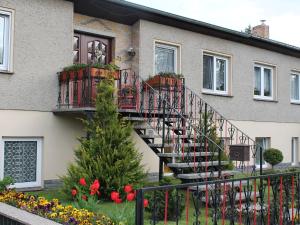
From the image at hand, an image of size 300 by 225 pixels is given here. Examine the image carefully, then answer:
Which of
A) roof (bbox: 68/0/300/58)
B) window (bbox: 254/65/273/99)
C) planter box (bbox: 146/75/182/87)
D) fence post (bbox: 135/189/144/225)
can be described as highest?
roof (bbox: 68/0/300/58)

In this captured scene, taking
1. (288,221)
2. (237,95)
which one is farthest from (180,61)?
Result: (288,221)

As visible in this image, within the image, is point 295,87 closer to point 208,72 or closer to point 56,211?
point 208,72

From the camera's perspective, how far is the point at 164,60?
12656mm

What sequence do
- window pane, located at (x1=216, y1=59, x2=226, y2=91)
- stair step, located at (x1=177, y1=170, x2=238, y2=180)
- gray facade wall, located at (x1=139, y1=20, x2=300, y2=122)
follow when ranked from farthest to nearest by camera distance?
window pane, located at (x1=216, y1=59, x2=226, y2=91) < gray facade wall, located at (x1=139, y1=20, x2=300, y2=122) < stair step, located at (x1=177, y1=170, x2=238, y2=180)

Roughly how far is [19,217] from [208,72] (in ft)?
31.9

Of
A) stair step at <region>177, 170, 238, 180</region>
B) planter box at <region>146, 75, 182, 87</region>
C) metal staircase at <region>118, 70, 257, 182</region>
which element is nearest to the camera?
stair step at <region>177, 170, 238, 180</region>

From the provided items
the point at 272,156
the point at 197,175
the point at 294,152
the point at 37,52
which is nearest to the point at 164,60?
the point at 37,52

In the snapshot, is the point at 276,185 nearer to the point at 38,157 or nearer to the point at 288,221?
the point at 288,221

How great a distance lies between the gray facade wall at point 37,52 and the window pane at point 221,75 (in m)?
5.68

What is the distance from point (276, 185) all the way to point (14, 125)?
19.6ft

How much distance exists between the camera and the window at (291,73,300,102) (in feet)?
58.4

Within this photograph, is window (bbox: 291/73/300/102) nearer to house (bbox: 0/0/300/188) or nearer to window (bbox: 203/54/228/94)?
house (bbox: 0/0/300/188)

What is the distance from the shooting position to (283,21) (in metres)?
49.6

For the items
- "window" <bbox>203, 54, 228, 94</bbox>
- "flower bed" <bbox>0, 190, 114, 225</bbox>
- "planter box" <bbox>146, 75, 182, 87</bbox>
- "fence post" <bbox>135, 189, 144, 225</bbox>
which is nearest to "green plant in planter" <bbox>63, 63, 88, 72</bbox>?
"planter box" <bbox>146, 75, 182, 87</bbox>
